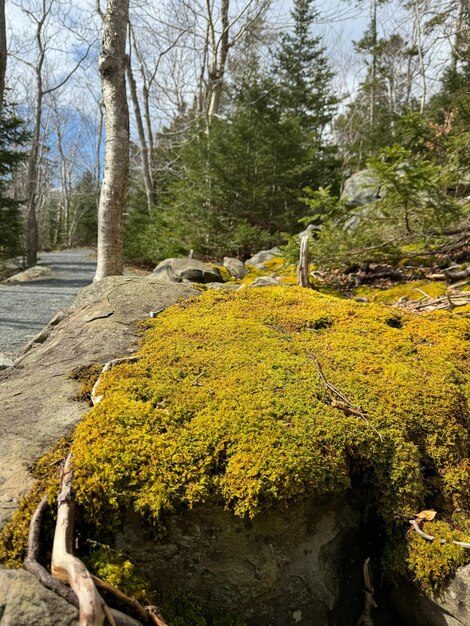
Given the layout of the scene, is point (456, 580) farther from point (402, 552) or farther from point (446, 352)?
point (446, 352)

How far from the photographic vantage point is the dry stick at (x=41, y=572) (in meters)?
0.95

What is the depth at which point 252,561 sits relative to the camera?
1.30 metres

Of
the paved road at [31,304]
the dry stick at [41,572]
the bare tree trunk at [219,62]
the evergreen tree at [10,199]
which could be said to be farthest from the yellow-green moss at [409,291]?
the evergreen tree at [10,199]

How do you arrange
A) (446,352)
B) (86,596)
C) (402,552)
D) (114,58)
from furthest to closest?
1. (114,58)
2. (446,352)
3. (402,552)
4. (86,596)

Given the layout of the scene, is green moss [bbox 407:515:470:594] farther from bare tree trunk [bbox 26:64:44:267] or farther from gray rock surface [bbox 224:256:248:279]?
bare tree trunk [bbox 26:64:44:267]

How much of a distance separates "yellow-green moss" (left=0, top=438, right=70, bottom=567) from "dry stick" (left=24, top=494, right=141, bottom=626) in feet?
0.08

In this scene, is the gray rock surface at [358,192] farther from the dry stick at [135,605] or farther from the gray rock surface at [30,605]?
the gray rock surface at [30,605]

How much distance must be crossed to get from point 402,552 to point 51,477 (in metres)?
1.35

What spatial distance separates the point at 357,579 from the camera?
1.48 meters

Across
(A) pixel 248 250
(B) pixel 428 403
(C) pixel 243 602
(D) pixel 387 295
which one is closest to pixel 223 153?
(A) pixel 248 250

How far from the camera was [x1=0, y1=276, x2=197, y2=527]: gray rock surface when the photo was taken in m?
1.43

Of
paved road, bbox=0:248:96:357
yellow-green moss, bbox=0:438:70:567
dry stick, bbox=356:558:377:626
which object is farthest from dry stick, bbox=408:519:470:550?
paved road, bbox=0:248:96:357

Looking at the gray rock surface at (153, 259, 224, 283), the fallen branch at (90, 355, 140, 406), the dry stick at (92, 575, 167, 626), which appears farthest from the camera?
the gray rock surface at (153, 259, 224, 283)

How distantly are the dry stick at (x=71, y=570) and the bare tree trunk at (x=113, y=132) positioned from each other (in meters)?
4.56
